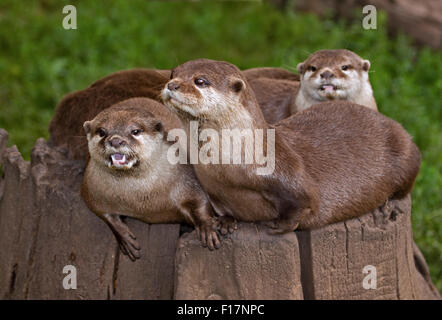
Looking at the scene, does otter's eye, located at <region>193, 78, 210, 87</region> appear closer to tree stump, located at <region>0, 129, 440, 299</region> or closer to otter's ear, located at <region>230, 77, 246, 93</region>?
otter's ear, located at <region>230, 77, 246, 93</region>

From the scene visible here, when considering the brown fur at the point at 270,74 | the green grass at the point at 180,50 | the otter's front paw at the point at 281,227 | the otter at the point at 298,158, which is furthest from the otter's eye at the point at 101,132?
the green grass at the point at 180,50

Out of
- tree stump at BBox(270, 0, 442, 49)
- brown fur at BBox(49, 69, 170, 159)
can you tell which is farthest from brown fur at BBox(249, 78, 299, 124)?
tree stump at BBox(270, 0, 442, 49)

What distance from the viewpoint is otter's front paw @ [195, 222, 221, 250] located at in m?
2.81

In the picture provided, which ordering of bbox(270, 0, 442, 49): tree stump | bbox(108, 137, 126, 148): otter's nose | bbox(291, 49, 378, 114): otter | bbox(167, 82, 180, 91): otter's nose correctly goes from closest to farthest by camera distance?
1. bbox(167, 82, 180, 91): otter's nose
2. bbox(108, 137, 126, 148): otter's nose
3. bbox(291, 49, 378, 114): otter
4. bbox(270, 0, 442, 49): tree stump

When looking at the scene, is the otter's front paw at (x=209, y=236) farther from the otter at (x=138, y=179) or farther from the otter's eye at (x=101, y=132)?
the otter's eye at (x=101, y=132)

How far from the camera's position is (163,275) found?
3082mm

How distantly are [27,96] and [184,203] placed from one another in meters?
3.50

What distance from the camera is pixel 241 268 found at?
280cm

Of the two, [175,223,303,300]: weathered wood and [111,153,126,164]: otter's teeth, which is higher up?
[111,153,126,164]: otter's teeth

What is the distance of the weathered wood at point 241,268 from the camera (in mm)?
2805

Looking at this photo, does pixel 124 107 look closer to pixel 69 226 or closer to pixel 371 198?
pixel 69 226

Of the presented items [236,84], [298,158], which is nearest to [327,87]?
[298,158]

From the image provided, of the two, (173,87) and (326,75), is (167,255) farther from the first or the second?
(326,75)

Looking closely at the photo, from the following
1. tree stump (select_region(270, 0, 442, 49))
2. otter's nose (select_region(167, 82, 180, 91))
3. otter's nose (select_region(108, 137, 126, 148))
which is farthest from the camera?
tree stump (select_region(270, 0, 442, 49))
